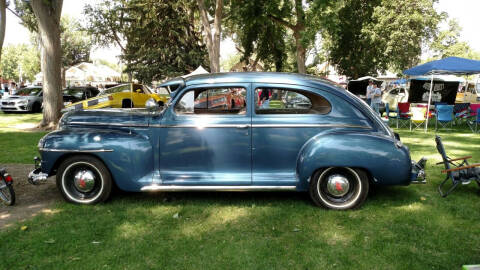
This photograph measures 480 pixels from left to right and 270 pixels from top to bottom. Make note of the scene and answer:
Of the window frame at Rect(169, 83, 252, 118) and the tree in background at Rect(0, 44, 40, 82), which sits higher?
the tree in background at Rect(0, 44, 40, 82)

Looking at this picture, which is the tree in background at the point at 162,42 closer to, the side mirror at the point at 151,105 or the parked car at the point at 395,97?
the parked car at the point at 395,97

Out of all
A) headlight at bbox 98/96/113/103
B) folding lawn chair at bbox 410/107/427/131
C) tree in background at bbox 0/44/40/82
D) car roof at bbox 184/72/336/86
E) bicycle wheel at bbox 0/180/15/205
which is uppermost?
tree in background at bbox 0/44/40/82

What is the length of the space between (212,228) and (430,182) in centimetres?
407

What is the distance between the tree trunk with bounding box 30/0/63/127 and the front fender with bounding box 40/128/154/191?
8.36 m

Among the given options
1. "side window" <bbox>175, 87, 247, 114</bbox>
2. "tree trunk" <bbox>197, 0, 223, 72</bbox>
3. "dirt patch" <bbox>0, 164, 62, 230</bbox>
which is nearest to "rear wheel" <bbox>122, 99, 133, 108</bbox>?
"tree trunk" <bbox>197, 0, 223, 72</bbox>

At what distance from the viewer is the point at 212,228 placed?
3.97m

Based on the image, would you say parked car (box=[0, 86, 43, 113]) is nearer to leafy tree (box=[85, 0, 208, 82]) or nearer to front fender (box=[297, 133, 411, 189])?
leafy tree (box=[85, 0, 208, 82])

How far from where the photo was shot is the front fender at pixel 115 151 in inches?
172

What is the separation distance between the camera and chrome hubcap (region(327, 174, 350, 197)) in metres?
4.39

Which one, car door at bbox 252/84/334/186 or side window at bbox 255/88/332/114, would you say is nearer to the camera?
car door at bbox 252/84/334/186

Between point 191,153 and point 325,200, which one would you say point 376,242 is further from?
point 191,153

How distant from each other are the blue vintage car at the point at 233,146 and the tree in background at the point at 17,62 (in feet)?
322

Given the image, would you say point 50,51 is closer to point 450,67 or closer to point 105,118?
point 105,118

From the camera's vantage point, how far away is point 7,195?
4742mm
